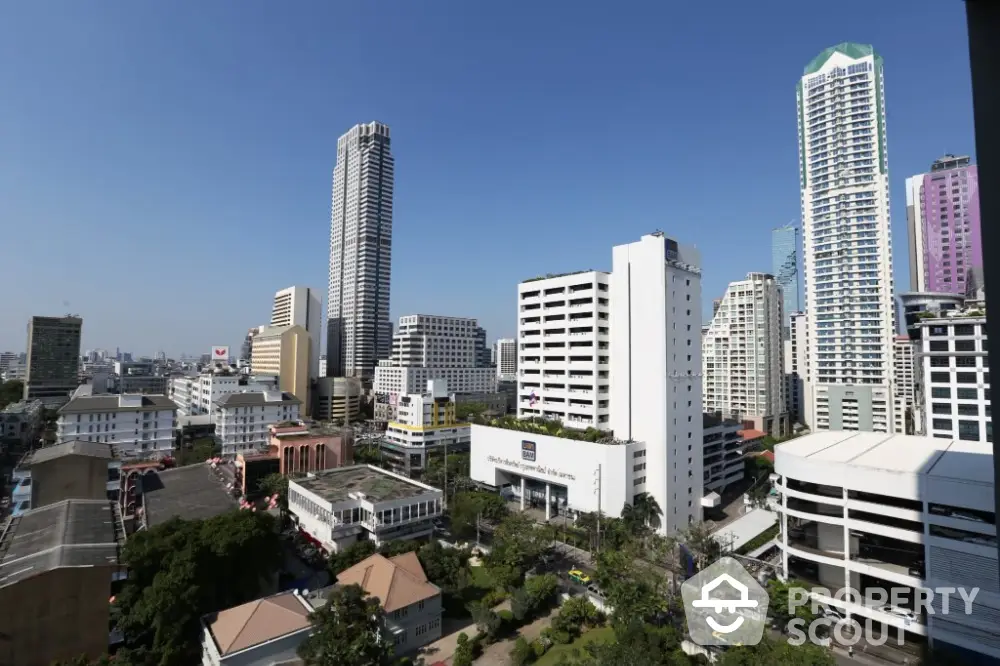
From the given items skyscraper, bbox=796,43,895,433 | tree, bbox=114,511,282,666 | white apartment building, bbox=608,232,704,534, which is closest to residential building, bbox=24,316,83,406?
tree, bbox=114,511,282,666

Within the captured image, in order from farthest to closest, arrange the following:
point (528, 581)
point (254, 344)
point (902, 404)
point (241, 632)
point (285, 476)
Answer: point (254, 344) → point (902, 404) → point (285, 476) → point (528, 581) → point (241, 632)

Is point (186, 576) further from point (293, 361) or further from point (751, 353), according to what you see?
point (751, 353)

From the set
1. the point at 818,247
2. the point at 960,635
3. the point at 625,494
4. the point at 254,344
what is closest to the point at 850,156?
the point at 818,247

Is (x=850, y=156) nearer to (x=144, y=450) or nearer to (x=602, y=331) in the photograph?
(x=602, y=331)

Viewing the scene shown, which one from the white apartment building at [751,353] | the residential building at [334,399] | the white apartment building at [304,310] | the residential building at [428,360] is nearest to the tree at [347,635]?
the white apartment building at [751,353]

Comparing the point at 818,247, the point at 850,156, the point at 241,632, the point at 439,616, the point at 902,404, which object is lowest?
the point at 439,616

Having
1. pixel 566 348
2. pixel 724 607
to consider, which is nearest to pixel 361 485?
pixel 566 348

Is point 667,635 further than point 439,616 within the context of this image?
No
